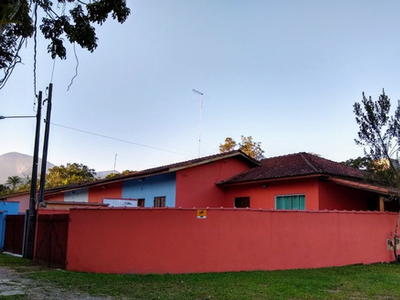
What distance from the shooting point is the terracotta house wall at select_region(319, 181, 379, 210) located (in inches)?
607

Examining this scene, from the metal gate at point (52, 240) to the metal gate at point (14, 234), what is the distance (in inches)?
89.0

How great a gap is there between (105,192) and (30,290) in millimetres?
17810

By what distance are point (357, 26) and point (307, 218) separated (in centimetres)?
757

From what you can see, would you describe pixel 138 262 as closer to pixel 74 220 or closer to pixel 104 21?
pixel 74 220

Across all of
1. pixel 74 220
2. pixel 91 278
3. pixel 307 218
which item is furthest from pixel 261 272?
pixel 74 220

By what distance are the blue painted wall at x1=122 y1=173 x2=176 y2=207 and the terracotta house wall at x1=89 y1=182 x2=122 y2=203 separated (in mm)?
762

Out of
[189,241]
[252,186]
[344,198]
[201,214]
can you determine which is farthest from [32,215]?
[344,198]

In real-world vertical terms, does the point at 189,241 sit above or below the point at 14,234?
above

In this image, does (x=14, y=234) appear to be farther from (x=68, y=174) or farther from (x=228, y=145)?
(x=68, y=174)

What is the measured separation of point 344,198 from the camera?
15.9m

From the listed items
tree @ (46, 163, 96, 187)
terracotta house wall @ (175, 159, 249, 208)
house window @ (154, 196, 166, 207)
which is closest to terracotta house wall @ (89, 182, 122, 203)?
house window @ (154, 196, 166, 207)

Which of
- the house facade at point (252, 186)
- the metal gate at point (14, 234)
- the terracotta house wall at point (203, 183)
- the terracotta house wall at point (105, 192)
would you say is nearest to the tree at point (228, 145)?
the terracotta house wall at point (105, 192)

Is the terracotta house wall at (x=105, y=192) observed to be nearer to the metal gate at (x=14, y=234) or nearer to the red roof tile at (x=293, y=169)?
the metal gate at (x=14, y=234)

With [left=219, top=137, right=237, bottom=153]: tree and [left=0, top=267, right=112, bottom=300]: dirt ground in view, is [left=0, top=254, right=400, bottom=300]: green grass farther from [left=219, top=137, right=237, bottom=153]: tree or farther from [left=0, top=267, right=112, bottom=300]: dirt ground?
[left=219, top=137, right=237, bottom=153]: tree
